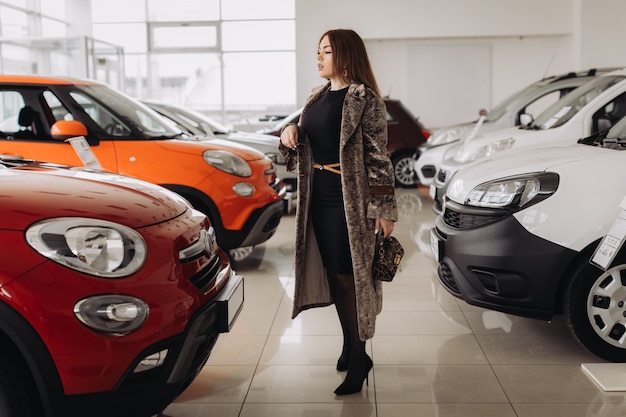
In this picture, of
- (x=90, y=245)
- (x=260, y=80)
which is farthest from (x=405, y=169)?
(x=90, y=245)

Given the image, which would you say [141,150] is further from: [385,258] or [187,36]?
[187,36]

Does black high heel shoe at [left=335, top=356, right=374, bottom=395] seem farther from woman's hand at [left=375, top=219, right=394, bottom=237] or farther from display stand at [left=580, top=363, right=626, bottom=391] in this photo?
display stand at [left=580, top=363, right=626, bottom=391]

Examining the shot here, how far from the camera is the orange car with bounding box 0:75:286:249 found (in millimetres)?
4598

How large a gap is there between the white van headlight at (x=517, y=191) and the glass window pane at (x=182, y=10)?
41.0 ft

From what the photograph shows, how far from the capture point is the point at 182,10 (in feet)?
48.9

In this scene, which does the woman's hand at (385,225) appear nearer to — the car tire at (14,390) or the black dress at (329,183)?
the black dress at (329,183)

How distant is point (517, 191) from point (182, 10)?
12.9m

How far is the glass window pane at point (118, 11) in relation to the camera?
14906 millimetres

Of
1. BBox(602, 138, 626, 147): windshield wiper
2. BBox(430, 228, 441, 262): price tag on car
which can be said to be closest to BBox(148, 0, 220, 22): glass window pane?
BBox(430, 228, 441, 262): price tag on car

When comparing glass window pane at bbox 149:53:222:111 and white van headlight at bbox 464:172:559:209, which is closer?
white van headlight at bbox 464:172:559:209

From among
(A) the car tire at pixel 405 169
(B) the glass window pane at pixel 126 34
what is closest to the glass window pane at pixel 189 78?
(B) the glass window pane at pixel 126 34

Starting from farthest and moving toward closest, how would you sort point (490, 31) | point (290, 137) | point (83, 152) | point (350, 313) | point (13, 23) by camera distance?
1. point (490, 31)
2. point (13, 23)
3. point (83, 152)
4. point (350, 313)
5. point (290, 137)

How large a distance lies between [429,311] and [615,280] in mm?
1288

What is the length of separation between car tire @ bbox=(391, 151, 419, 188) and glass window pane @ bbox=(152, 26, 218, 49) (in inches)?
248
